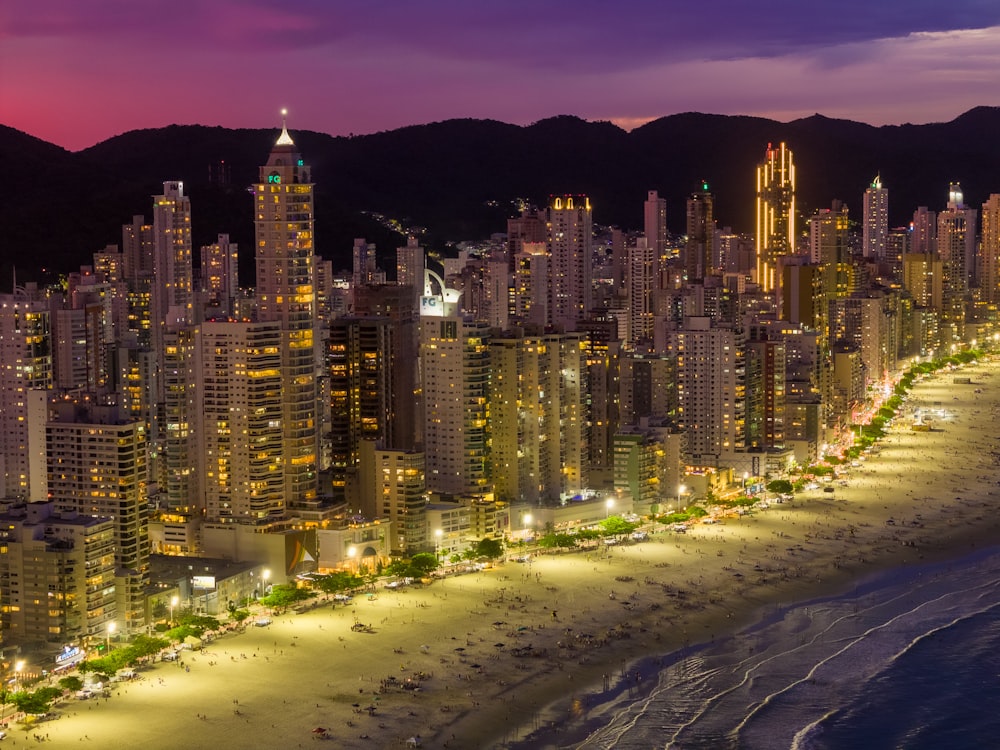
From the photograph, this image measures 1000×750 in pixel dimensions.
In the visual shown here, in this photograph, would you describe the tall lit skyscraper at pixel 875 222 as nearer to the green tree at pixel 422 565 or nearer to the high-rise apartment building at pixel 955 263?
the high-rise apartment building at pixel 955 263

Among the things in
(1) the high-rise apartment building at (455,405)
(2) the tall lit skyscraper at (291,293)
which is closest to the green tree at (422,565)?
(2) the tall lit skyscraper at (291,293)

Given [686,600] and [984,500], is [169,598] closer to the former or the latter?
[686,600]

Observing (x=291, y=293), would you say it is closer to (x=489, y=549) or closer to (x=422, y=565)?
(x=422, y=565)

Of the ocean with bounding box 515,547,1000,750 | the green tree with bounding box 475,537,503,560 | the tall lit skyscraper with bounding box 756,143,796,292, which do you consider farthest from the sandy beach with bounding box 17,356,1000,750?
the tall lit skyscraper with bounding box 756,143,796,292

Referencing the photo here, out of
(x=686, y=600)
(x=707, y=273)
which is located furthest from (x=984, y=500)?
(x=707, y=273)

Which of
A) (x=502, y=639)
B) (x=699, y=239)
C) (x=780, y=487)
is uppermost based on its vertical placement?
(x=699, y=239)

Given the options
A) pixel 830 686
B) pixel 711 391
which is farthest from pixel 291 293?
pixel 711 391

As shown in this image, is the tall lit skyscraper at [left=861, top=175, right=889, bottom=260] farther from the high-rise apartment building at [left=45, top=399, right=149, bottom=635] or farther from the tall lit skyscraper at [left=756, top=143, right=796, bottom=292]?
the high-rise apartment building at [left=45, top=399, right=149, bottom=635]

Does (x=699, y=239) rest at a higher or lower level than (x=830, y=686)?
higher
